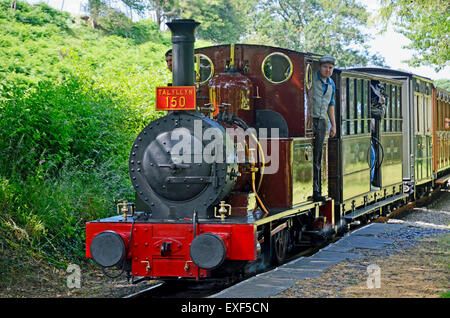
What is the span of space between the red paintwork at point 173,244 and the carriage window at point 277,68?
7.79ft

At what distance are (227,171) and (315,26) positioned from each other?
3703 centimetres

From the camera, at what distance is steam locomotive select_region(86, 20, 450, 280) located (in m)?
6.24

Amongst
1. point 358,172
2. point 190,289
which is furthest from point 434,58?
point 190,289

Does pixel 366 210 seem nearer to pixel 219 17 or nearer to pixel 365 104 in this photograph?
pixel 365 104

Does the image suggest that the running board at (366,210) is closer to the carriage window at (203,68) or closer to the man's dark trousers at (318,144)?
the man's dark trousers at (318,144)

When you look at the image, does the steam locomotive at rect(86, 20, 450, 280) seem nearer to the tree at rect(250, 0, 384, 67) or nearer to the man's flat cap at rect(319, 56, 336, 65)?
the man's flat cap at rect(319, 56, 336, 65)

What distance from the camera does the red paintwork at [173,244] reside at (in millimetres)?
6105

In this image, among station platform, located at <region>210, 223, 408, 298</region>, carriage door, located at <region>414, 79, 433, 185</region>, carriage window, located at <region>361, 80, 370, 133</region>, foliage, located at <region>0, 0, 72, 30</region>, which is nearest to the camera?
station platform, located at <region>210, 223, 408, 298</region>

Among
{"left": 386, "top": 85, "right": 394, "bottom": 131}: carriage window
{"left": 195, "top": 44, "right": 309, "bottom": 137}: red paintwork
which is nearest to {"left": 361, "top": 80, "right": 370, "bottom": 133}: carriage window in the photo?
{"left": 386, "top": 85, "right": 394, "bottom": 131}: carriage window

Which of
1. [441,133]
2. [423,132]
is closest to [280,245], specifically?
[423,132]

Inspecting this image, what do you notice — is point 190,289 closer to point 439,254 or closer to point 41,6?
point 439,254

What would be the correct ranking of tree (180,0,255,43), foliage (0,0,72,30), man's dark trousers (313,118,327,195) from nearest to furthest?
1. man's dark trousers (313,118,327,195)
2. foliage (0,0,72,30)
3. tree (180,0,255,43)

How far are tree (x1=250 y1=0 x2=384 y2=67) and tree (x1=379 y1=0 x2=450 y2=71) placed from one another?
1613 cm

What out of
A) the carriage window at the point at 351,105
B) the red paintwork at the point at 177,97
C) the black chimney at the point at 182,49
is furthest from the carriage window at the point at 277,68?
the carriage window at the point at 351,105
